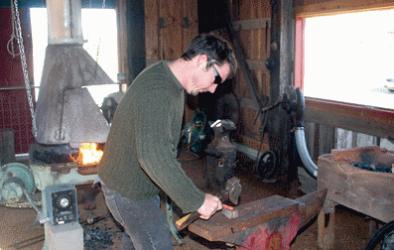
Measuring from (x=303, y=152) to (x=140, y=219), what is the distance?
3.42m

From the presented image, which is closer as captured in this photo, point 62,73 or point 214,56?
point 214,56

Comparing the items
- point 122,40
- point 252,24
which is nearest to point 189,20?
point 122,40

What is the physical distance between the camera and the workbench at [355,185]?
3510 mm

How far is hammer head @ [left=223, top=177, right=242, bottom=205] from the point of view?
277 centimetres

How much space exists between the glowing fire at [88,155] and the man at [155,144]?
206 centimetres

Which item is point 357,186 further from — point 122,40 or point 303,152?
point 122,40

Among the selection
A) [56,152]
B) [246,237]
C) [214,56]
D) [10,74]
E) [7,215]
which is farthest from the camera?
[10,74]

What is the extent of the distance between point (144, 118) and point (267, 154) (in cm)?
443

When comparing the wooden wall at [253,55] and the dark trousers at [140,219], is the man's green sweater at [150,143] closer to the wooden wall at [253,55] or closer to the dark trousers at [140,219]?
the dark trousers at [140,219]

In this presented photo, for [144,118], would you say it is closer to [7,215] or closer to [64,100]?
[64,100]

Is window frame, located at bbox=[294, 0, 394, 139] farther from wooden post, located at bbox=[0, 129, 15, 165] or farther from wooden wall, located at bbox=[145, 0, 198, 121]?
wooden post, located at bbox=[0, 129, 15, 165]

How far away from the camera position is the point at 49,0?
4625 mm

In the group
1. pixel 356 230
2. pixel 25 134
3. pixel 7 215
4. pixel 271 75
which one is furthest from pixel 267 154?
pixel 25 134

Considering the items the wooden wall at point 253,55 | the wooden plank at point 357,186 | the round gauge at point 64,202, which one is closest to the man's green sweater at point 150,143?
the round gauge at point 64,202
